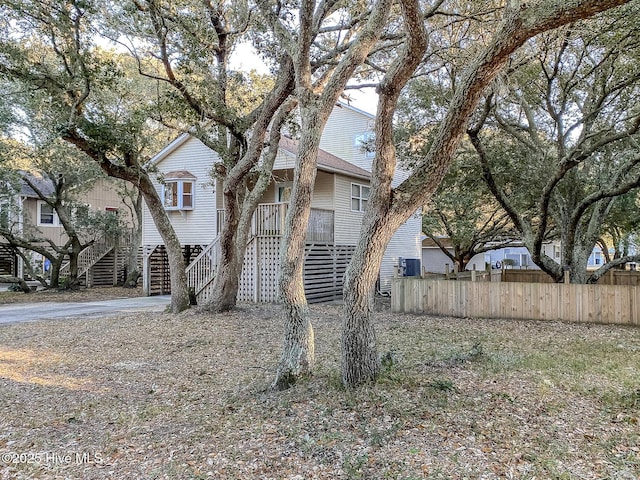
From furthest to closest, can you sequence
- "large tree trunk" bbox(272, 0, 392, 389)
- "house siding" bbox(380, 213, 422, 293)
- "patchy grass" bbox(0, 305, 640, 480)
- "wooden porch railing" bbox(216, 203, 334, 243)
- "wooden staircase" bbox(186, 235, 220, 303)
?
"house siding" bbox(380, 213, 422, 293) → "wooden staircase" bbox(186, 235, 220, 303) → "wooden porch railing" bbox(216, 203, 334, 243) → "large tree trunk" bbox(272, 0, 392, 389) → "patchy grass" bbox(0, 305, 640, 480)

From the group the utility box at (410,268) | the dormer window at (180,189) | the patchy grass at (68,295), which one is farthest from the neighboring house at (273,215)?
the patchy grass at (68,295)

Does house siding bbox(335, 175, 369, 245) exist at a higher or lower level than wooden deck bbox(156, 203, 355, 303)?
higher

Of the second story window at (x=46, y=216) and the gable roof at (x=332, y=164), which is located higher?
the gable roof at (x=332, y=164)

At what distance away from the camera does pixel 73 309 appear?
14062mm

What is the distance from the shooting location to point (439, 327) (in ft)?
33.6

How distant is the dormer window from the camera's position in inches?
714

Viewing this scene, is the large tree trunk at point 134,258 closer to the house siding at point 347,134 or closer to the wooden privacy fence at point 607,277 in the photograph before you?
the house siding at point 347,134

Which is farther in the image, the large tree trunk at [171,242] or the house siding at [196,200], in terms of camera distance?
the house siding at [196,200]

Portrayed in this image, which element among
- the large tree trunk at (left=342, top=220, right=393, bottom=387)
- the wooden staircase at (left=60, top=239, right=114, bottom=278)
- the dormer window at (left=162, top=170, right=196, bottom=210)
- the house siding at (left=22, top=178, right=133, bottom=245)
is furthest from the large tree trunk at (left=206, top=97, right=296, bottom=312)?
the wooden staircase at (left=60, top=239, right=114, bottom=278)

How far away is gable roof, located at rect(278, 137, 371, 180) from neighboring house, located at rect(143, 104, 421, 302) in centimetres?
4

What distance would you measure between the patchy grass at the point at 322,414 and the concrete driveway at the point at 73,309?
457 centimetres

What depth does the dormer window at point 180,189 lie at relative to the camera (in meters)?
18.1

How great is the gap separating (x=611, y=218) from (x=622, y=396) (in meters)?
14.9

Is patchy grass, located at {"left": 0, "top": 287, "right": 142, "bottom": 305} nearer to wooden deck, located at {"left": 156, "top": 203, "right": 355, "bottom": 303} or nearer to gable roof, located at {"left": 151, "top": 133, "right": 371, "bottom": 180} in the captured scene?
wooden deck, located at {"left": 156, "top": 203, "right": 355, "bottom": 303}
